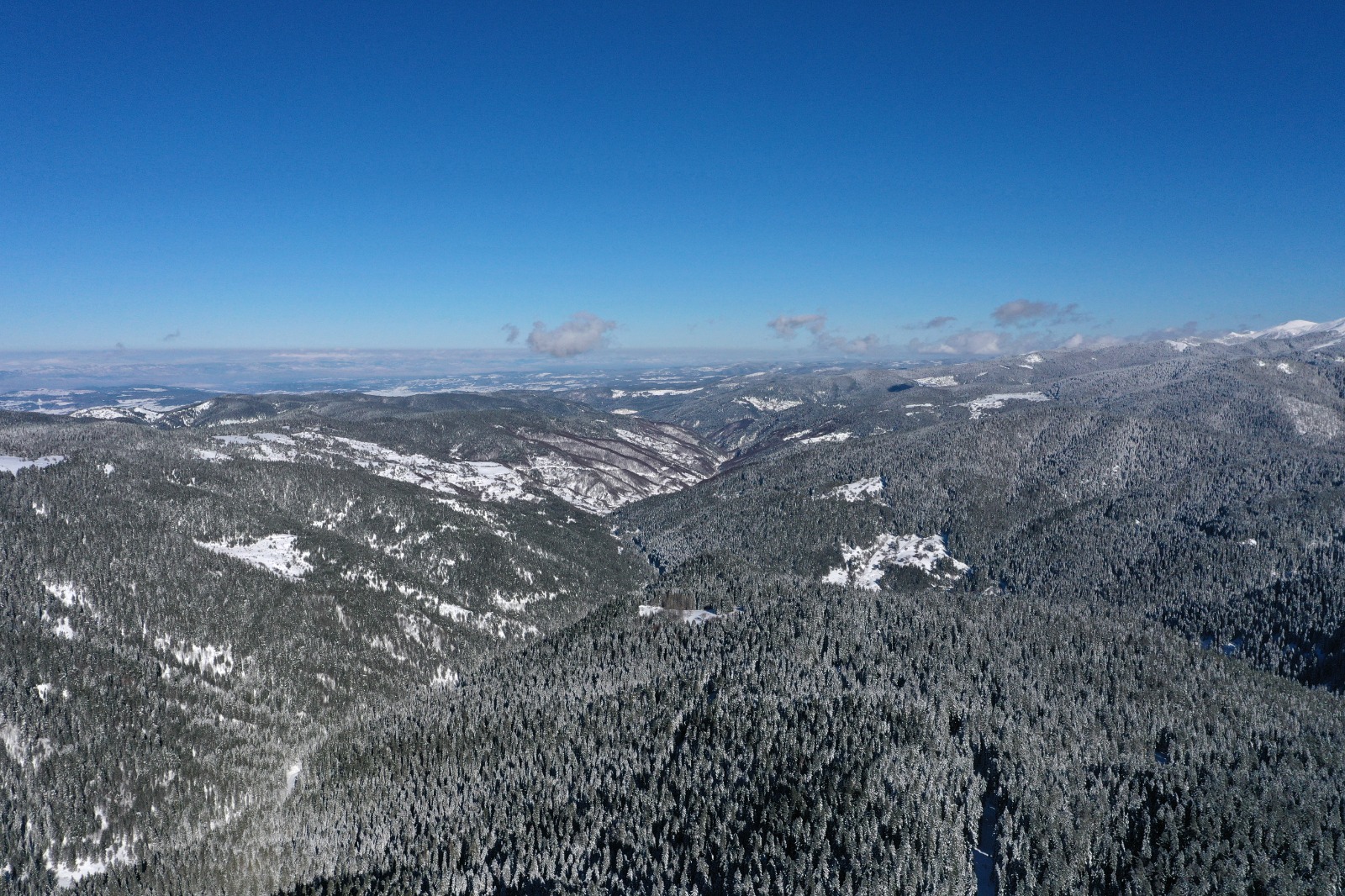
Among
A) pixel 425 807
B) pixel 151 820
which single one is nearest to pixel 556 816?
pixel 425 807

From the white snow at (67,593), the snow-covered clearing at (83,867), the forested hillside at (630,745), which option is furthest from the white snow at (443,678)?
the white snow at (67,593)

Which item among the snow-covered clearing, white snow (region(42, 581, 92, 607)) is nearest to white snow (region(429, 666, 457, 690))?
the snow-covered clearing

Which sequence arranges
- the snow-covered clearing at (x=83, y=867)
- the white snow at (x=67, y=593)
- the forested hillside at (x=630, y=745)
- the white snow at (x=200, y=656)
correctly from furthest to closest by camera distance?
the white snow at (x=67, y=593) < the white snow at (x=200, y=656) < the snow-covered clearing at (x=83, y=867) < the forested hillside at (x=630, y=745)

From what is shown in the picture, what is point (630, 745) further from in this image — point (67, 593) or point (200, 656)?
point (67, 593)

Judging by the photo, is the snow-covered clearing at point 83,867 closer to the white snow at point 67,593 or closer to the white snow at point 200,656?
the white snow at point 200,656

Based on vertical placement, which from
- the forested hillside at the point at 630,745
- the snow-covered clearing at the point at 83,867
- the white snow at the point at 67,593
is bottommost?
the snow-covered clearing at the point at 83,867

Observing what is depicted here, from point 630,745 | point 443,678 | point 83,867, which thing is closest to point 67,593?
point 83,867

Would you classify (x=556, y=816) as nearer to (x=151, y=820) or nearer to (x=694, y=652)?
(x=694, y=652)

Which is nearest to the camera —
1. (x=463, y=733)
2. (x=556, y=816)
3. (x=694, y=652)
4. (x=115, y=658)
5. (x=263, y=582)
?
(x=556, y=816)

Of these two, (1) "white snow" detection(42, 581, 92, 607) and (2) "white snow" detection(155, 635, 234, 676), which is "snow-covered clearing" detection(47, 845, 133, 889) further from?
(1) "white snow" detection(42, 581, 92, 607)

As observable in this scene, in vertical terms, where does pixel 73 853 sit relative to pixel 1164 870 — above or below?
below

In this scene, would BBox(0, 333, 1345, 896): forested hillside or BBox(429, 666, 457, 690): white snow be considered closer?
BBox(0, 333, 1345, 896): forested hillside
